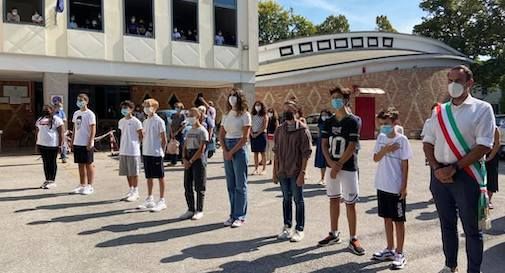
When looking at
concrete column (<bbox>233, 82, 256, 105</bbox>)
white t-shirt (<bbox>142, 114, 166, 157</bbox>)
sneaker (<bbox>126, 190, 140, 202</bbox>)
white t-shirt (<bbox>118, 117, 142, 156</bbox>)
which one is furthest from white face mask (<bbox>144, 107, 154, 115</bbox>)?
concrete column (<bbox>233, 82, 256, 105</bbox>)

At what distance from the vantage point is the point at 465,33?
42656mm

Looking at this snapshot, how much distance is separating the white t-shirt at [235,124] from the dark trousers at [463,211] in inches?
123

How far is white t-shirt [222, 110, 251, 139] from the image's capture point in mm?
7000

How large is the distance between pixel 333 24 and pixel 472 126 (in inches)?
2234

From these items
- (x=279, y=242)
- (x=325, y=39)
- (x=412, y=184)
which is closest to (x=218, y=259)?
(x=279, y=242)

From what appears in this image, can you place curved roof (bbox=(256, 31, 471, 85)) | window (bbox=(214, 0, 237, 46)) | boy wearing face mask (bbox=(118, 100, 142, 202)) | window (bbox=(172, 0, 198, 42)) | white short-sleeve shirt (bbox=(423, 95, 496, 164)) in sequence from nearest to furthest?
1. white short-sleeve shirt (bbox=(423, 95, 496, 164))
2. boy wearing face mask (bbox=(118, 100, 142, 202))
3. window (bbox=(172, 0, 198, 42))
4. window (bbox=(214, 0, 237, 46))
5. curved roof (bbox=(256, 31, 471, 85))

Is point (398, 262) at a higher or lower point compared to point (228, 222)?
lower

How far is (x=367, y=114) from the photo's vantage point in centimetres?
2817

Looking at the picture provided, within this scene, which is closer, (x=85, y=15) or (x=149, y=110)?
(x=149, y=110)

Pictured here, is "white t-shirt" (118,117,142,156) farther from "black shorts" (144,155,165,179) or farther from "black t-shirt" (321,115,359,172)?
"black t-shirt" (321,115,359,172)

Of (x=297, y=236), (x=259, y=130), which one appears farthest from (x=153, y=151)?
(x=259, y=130)

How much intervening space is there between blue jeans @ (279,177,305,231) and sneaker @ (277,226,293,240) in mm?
55

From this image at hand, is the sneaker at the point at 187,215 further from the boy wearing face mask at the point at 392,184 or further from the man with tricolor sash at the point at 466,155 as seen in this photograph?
the man with tricolor sash at the point at 466,155

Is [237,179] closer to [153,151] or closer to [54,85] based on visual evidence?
[153,151]
